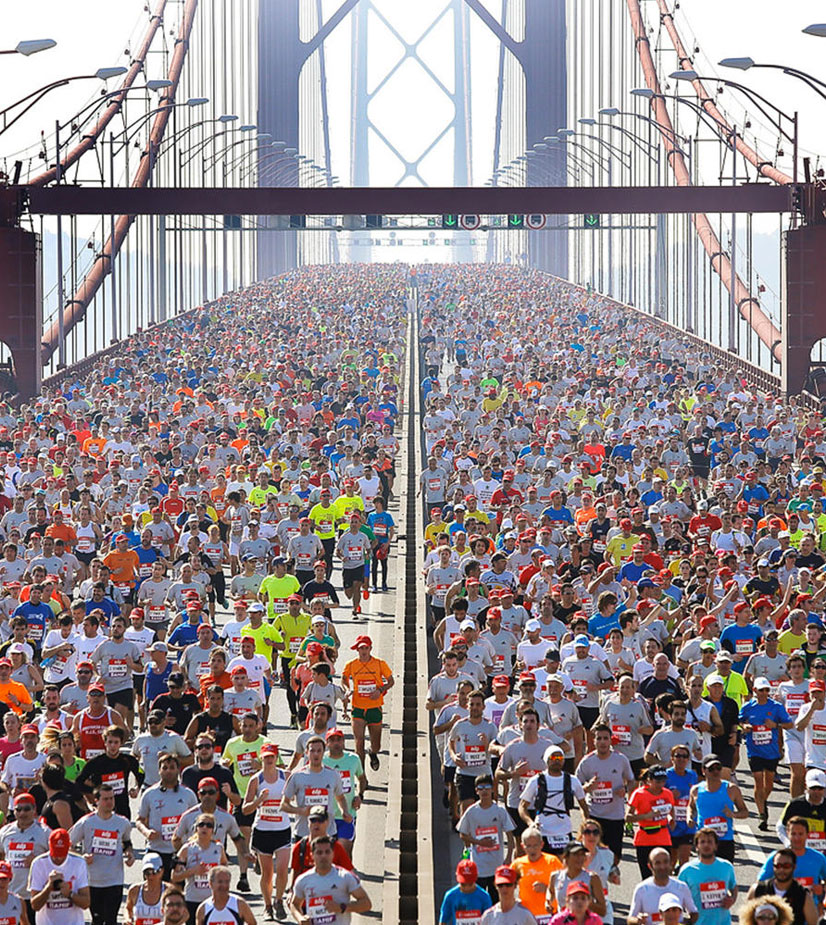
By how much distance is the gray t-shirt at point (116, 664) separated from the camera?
14844mm

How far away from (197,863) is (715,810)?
8.74 ft

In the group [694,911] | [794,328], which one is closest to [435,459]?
[694,911]

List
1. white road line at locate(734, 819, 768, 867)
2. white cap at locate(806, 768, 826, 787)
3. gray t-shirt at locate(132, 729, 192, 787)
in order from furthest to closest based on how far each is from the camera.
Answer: white road line at locate(734, 819, 768, 867) → gray t-shirt at locate(132, 729, 192, 787) → white cap at locate(806, 768, 826, 787)

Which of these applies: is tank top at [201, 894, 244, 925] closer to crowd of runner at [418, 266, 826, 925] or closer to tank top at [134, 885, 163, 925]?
tank top at [134, 885, 163, 925]

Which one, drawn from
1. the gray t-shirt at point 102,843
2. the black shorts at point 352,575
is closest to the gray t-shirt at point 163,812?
the gray t-shirt at point 102,843

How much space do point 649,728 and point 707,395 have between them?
20806 millimetres

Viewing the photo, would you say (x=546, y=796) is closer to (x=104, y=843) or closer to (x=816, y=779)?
(x=816, y=779)

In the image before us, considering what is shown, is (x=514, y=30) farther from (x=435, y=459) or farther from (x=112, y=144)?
(x=435, y=459)

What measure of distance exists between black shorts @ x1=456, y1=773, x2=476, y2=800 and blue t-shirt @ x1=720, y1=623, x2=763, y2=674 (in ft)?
10.5

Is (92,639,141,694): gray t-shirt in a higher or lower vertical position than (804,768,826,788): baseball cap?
higher

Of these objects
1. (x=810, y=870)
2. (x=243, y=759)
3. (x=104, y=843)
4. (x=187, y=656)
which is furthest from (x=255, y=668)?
(x=810, y=870)

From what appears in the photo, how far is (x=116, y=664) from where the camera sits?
14867 mm

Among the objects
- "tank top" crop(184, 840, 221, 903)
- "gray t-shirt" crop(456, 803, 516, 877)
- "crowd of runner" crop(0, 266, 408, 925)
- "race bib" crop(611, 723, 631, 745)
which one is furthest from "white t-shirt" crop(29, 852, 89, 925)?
"race bib" crop(611, 723, 631, 745)

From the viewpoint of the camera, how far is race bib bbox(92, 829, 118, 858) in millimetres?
10641
